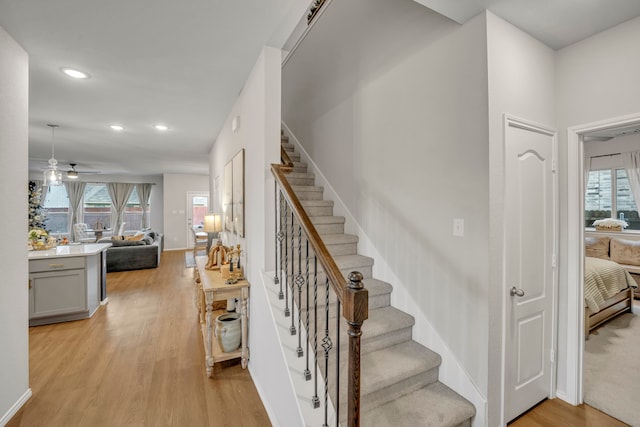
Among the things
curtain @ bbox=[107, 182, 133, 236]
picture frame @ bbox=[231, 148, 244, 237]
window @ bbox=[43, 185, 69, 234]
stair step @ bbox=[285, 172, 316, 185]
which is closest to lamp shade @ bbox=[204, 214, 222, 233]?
picture frame @ bbox=[231, 148, 244, 237]

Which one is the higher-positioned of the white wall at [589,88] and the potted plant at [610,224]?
the white wall at [589,88]

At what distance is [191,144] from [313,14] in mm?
4175

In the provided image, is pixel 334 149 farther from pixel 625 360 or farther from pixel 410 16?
pixel 625 360

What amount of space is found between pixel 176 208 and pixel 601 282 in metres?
10.5

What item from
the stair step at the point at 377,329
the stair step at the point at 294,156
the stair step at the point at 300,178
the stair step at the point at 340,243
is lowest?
the stair step at the point at 377,329

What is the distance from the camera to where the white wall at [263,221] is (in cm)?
194

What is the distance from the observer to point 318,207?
329cm

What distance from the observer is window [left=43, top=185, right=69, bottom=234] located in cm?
930

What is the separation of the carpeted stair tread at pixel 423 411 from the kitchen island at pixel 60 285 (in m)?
3.97

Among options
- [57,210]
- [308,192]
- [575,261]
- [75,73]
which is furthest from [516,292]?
[57,210]

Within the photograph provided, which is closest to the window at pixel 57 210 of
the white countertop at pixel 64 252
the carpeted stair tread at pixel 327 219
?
the white countertop at pixel 64 252

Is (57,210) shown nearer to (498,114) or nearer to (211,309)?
(211,309)

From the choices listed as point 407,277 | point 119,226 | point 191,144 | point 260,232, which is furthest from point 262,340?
point 119,226

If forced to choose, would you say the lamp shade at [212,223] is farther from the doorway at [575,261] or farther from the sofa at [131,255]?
the sofa at [131,255]
